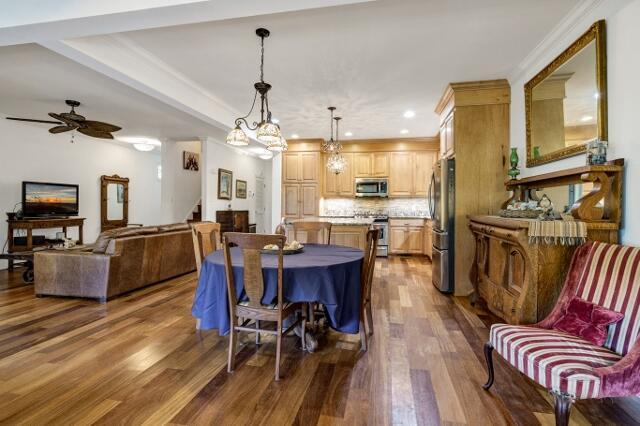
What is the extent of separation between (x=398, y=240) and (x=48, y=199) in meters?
7.10

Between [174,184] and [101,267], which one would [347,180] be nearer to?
[174,184]

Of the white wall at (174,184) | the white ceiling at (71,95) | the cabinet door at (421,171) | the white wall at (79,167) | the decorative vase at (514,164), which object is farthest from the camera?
the cabinet door at (421,171)

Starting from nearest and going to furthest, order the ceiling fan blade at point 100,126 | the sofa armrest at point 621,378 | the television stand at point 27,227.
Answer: the sofa armrest at point 621,378 → the ceiling fan blade at point 100,126 → the television stand at point 27,227

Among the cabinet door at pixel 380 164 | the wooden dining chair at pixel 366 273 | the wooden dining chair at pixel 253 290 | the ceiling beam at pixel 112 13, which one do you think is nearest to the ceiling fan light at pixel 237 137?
the ceiling beam at pixel 112 13

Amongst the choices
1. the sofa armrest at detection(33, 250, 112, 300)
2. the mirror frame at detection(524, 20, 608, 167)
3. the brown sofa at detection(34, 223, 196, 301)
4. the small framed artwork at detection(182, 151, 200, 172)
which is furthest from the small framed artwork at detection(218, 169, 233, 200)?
the mirror frame at detection(524, 20, 608, 167)

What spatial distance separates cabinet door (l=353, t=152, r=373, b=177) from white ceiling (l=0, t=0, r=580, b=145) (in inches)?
91.0

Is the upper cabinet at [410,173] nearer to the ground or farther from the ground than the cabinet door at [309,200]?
farther from the ground

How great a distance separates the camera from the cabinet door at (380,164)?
24.6 ft

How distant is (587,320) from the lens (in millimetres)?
1818

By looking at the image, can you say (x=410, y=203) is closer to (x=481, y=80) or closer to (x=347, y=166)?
(x=347, y=166)

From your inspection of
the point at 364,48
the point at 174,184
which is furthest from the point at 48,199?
the point at 364,48

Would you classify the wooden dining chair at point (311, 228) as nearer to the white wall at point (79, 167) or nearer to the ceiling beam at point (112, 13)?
the ceiling beam at point (112, 13)

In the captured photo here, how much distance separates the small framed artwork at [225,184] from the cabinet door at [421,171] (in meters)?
4.26

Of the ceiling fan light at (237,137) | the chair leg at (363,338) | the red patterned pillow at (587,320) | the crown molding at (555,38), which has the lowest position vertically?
the chair leg at (363,338)
